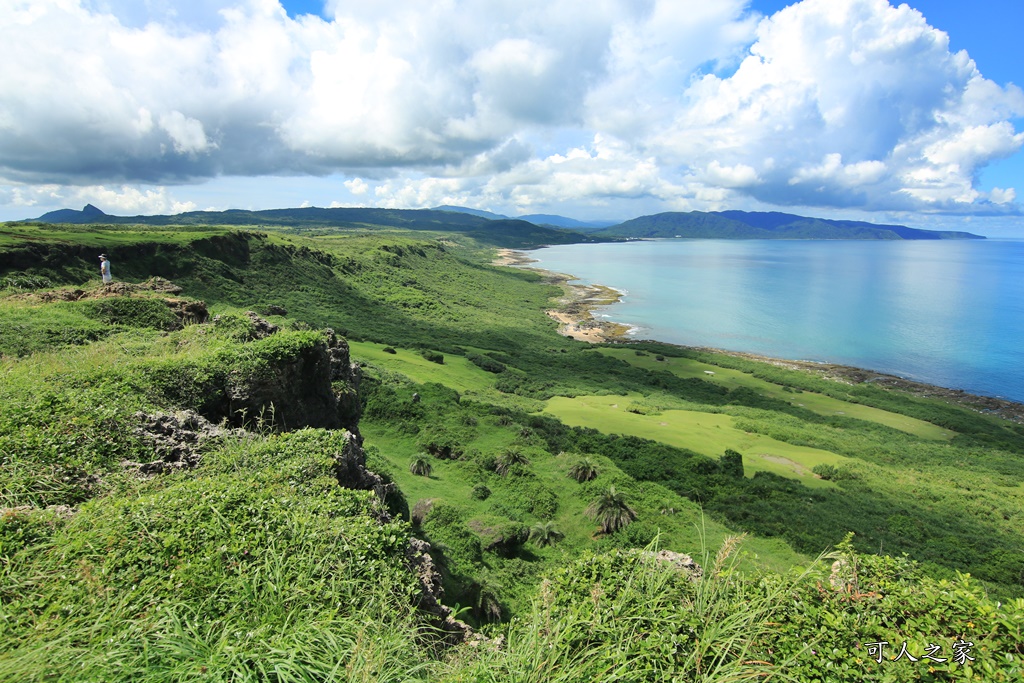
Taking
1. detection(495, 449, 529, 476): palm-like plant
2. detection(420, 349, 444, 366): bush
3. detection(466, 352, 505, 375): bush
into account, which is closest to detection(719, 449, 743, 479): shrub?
detection(495, 449, 529, 476): palm-like plant

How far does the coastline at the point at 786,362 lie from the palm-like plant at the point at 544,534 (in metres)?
54.9

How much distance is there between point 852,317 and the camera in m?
92.5

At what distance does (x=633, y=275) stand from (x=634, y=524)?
147 metres

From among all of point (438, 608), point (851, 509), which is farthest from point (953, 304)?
point (438, 608)

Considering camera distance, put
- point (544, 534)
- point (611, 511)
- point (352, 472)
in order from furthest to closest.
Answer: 1. point (611, 511)
2. point (544, 534)
3. point (352, 472)

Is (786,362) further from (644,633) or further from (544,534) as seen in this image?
(644,633)

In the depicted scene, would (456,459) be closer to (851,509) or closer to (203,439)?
(203,439)

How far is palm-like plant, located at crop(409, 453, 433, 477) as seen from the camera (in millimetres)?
20625

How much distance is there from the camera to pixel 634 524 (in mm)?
16984

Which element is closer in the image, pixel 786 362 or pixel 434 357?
pixel 434 357

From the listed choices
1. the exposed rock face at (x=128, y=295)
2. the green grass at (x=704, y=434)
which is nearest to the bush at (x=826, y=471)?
the green grass at (x=704, y=434)

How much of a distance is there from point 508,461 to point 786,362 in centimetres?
5714

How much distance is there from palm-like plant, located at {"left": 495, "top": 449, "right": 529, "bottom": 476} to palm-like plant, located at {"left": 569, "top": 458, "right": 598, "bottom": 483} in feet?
8.10

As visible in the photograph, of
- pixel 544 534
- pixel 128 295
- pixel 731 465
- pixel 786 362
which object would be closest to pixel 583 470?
pixel 544 534
